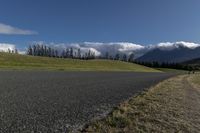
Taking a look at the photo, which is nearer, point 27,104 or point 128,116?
point 128,116

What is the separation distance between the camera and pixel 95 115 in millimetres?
8703

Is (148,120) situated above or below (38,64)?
above

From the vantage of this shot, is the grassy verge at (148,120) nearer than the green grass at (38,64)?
Yes

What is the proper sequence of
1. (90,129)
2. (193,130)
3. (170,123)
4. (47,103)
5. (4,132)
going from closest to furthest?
(4,132)
(90,129)
(193,130)
(170,123)
(47,103)

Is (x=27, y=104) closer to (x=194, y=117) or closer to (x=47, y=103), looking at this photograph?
(x=47, y=103)

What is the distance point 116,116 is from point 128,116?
1.62ft

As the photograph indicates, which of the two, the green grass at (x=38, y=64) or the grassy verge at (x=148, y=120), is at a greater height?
the grassy verge at (x=148, y=120)

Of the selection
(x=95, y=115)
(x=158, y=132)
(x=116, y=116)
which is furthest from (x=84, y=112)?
(x=158, y=132)

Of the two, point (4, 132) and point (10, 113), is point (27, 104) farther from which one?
point (4, 132)

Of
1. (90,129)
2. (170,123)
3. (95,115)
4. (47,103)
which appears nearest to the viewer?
(90,129)

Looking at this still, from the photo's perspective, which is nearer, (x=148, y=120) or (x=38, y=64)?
(x=148, y=120)

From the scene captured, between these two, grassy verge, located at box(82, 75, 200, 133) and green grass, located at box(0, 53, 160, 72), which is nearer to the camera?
grassy verge, located at box(82, 75, 200, 133)

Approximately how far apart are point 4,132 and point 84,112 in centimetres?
331

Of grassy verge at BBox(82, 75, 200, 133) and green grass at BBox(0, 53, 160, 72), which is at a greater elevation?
grassy verge at BBox(82, 75, 200, 133)
